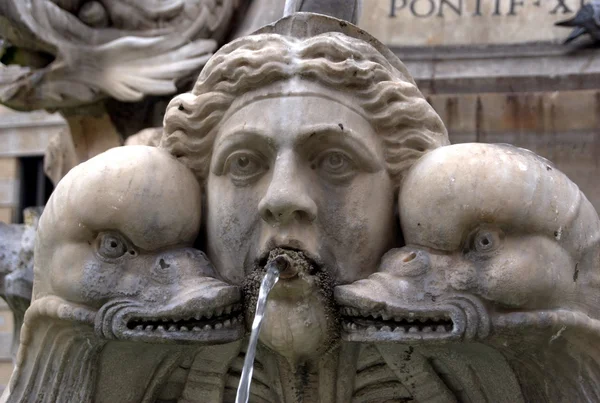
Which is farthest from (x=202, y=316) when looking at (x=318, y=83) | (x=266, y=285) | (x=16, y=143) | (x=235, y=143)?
(x=16, y=143)

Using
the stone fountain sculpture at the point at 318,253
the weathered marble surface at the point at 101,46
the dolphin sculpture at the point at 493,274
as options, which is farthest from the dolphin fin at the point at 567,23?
the dolphin sculpture at the point at 493,274

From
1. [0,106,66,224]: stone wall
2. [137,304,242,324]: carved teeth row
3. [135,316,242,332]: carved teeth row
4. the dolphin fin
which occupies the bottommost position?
[0,106,66,224]: stone wall

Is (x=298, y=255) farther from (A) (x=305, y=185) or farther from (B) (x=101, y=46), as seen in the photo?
(B) (x=101, y=46)

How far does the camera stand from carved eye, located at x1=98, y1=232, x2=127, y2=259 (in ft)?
8.63

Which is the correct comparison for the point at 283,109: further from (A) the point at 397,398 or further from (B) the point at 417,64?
(B) the point at 417,64

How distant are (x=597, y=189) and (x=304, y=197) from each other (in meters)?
2.33

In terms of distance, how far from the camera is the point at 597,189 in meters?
4.58

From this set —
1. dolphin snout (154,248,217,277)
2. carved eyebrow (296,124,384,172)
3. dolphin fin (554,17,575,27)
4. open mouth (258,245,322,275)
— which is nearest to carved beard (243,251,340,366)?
open mouth (258,245,322,275)

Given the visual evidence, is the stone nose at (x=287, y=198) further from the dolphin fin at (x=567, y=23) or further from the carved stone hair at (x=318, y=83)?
the dolphin fin at (x=567, y=23)

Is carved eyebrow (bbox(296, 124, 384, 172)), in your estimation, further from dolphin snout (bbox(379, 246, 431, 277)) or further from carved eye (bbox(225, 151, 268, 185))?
dolphin snout (bbox(379, 246, 431, 277))

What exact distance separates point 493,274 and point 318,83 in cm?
58

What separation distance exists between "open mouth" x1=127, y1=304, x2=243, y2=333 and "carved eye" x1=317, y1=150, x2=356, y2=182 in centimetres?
36

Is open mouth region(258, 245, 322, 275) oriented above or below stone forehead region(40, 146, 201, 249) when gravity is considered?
below

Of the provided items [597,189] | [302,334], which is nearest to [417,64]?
[597,189]
